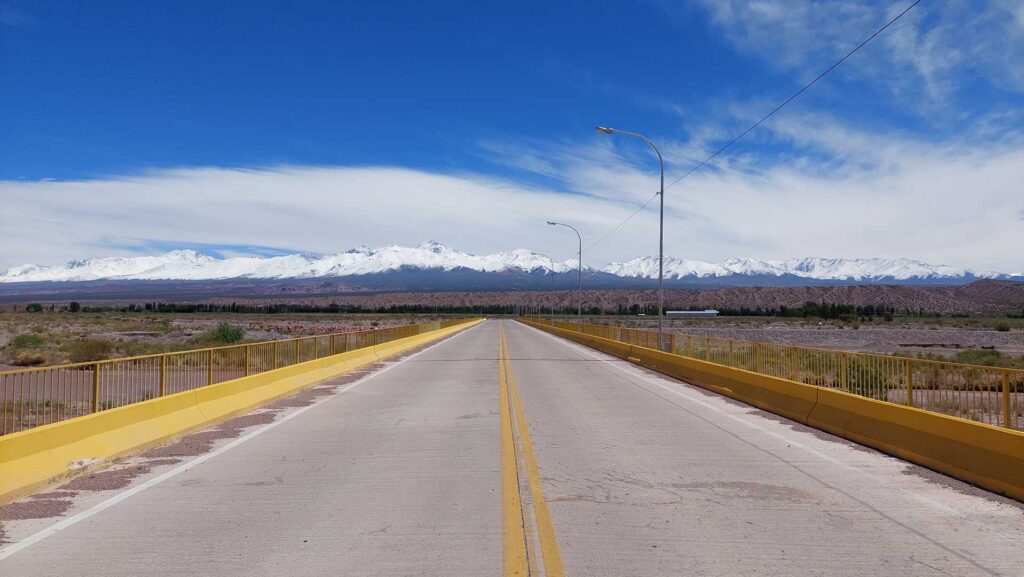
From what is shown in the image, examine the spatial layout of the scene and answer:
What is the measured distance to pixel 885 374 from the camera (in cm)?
1295

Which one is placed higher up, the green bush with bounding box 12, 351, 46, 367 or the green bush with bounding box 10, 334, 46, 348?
the green bush with bounding box 10, 334, 46, 348

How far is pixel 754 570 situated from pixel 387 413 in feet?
33.1

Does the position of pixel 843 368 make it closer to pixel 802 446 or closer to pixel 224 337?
pixel 802 446

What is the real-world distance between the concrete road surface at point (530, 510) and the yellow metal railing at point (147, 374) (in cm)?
197

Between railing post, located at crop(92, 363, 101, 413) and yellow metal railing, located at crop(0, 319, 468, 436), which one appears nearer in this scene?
railing post, located at crop(92, 363, 101, 413)

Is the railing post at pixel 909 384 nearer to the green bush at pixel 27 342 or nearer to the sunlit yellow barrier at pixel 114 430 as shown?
the sunlit yellow barrier at pixel 114 430

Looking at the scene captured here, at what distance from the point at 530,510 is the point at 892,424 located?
19.9ft

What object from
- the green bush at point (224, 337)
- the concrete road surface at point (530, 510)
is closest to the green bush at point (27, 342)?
the green bush at point (224, 337)

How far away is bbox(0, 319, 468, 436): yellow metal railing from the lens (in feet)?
36.7

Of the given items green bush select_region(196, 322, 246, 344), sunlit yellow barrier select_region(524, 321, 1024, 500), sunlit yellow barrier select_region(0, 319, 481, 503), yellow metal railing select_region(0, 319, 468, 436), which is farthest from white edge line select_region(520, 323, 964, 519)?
green bush select_region(196, 322, 246, 344)

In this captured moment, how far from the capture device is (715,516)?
745cm

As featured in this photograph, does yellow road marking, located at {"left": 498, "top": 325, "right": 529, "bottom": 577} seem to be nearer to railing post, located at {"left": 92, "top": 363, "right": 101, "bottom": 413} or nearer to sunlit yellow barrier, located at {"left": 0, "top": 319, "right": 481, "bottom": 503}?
sunlit yellow barrier, located at {"left": 0, "top": 319, "right": 481, "bottom": 503}

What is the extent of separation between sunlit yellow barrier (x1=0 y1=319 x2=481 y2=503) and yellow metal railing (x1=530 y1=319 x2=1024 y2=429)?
1024 centimetres

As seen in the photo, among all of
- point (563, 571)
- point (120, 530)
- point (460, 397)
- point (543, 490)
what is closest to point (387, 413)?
point (460, 397)
